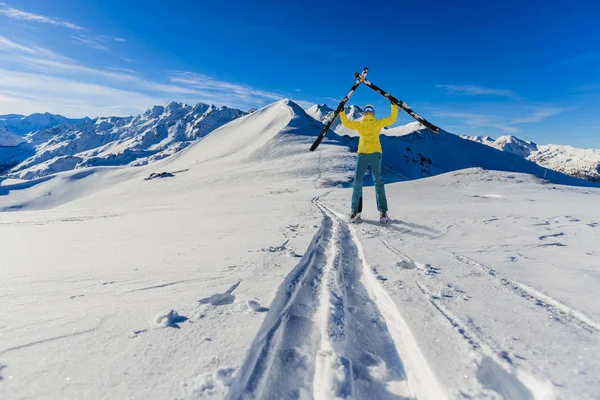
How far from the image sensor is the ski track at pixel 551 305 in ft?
8.09

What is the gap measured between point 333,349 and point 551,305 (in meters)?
2.06

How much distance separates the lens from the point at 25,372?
183 centimetres

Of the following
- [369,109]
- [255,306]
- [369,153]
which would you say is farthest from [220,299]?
[369,109]

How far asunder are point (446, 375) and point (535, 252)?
143 inches

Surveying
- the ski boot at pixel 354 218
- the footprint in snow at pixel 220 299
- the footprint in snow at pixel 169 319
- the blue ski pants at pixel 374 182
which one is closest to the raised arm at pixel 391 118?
the blue ski pants at pixel 374 182

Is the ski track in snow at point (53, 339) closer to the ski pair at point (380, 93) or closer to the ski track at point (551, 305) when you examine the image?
the ski track at point (551, 305)

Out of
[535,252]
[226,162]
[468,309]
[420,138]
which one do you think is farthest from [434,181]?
[420,138]

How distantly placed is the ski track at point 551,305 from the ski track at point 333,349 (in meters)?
1.29

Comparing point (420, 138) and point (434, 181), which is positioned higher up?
point (420, 138)

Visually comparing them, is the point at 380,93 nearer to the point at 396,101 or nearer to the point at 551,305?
the point at 396,101

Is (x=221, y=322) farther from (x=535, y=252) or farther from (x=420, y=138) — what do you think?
(x=420, y=138)

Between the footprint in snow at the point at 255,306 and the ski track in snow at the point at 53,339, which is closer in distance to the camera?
the ski track in snow at the point at 53,339

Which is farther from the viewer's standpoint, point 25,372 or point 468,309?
point 468,309

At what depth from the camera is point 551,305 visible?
9.22ft
